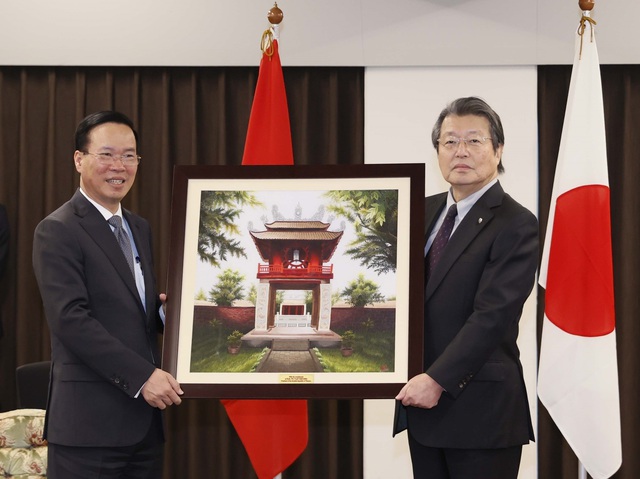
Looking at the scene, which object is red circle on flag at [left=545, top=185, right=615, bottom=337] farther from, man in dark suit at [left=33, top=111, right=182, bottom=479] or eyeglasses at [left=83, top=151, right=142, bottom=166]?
eyeglasses at [left=83, top=151, right=142, bottom=166]

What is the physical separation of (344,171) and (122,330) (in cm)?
95

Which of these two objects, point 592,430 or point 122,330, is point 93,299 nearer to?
point 122,330

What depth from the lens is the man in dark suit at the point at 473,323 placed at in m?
2.51

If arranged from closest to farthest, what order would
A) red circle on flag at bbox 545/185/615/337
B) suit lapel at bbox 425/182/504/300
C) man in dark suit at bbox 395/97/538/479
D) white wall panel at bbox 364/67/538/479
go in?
man in dark suit at bbox 395/97/538/479
suit lapel at bbox 425/182/504/300
red circle on flag at bbox 545/185/615/337
white wall panel at bbox 364/67/538/479

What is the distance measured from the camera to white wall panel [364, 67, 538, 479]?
16.0ft

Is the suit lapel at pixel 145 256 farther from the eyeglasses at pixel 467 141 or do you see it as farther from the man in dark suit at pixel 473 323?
the eyeglasses at pixel 467 141

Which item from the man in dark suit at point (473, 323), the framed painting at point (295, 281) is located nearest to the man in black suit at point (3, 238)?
the framed painting at point (295, 281)

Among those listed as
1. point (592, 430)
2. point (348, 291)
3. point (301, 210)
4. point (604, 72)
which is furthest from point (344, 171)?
point (604, 72)

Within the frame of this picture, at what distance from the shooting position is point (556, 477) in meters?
4.94

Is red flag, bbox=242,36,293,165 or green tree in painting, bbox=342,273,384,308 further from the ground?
red flag, bbox=242,36,293,165

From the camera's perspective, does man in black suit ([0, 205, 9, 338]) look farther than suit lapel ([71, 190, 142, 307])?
Yes

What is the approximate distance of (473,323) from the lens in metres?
2.50

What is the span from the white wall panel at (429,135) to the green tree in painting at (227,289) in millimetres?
2348

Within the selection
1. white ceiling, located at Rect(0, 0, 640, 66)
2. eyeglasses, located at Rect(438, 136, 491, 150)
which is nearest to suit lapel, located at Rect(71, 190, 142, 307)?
eyeglasses, located at Rect(438, 136, 491, 150)
